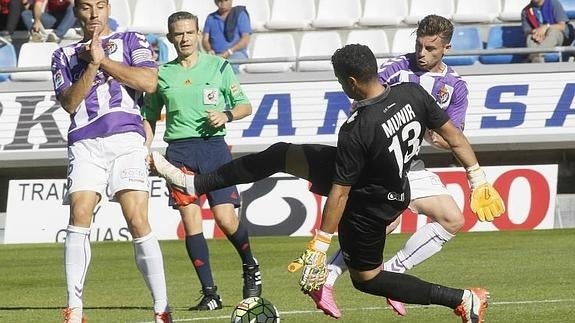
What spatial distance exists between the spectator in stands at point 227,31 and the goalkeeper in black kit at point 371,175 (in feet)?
37.6

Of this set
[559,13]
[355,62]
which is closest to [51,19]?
[559,13]

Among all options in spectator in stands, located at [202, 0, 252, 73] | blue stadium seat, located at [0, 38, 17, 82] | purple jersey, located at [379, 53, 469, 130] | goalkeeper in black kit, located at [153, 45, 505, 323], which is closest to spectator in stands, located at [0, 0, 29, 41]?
blue stadium seat, located at [0, 38, 17, 82]

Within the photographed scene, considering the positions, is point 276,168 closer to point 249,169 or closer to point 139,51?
point 249,169

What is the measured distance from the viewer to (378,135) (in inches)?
308

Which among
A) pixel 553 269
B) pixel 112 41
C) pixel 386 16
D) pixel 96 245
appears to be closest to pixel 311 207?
pixel 96 245

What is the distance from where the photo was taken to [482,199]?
27.5 feet

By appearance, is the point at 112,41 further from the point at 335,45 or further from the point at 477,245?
the point at 335,45

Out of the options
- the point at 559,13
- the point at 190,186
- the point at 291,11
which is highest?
the point at 190,186

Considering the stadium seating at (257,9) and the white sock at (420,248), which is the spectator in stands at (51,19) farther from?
the white sock at (420,248)

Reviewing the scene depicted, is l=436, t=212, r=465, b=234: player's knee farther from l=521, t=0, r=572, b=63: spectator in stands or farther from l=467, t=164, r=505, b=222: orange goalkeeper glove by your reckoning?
l=521, t=0, r=572, b=63: spectator in stands

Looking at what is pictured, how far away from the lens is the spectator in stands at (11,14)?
73.3ft

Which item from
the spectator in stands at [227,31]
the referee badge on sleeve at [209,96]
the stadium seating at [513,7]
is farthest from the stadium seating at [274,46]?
the referee badge on sleeve at [209,96]

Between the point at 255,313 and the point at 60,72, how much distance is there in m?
2.12

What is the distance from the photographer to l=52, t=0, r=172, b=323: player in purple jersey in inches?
338
